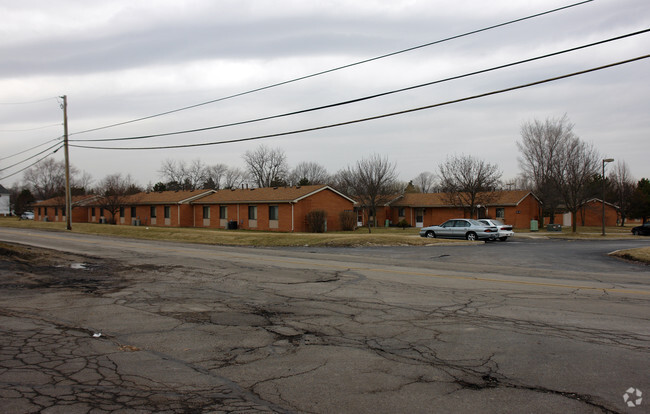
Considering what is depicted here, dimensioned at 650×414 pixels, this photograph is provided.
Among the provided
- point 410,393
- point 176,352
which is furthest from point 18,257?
point 410,393

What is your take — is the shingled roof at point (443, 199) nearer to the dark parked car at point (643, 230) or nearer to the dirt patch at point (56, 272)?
the dark parked car at point (643, 230)

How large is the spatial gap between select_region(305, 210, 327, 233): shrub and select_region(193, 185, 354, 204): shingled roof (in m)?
1.83

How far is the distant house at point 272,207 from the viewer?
42938 mm

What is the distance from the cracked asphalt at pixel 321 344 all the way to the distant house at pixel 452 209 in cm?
3981

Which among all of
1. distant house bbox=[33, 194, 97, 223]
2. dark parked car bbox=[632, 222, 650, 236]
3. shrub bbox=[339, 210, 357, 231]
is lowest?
dark parked car bbox=[632, 222, 650, 236]

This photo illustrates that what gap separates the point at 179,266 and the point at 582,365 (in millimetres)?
12950

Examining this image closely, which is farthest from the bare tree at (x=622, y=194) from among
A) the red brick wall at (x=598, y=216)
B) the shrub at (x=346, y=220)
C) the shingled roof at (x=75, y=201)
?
the shingled roof at (x=75, y=201)

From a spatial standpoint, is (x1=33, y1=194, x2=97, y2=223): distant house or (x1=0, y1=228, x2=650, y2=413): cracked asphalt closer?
(x1=0, y1=228, x2=650, y2=413): cracked asphalt

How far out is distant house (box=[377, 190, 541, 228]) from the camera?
51688 mm

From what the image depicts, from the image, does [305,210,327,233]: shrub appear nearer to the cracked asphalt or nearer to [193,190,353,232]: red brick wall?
[193,190,353,232]: red brick wall

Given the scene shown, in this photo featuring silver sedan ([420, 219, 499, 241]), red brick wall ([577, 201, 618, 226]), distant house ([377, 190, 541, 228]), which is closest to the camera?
silver sedan ([420, 219, 499, 241])

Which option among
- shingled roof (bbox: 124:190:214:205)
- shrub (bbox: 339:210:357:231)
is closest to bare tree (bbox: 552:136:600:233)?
shrub (bbox: 339:210:357:231)

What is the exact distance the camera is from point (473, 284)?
1198 cm

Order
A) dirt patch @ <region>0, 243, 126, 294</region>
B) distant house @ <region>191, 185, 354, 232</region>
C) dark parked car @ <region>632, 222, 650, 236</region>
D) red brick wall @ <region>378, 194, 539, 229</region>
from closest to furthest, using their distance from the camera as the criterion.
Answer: dirt patch @ <region>0, 243, 126, 294</region> → dark parked car @ <region>632, 222, 650, 236</region> → distant house @ <region>191, 185, 354, 232</region> → red brick wall @ <region>378, 194, 539, 229</region>
